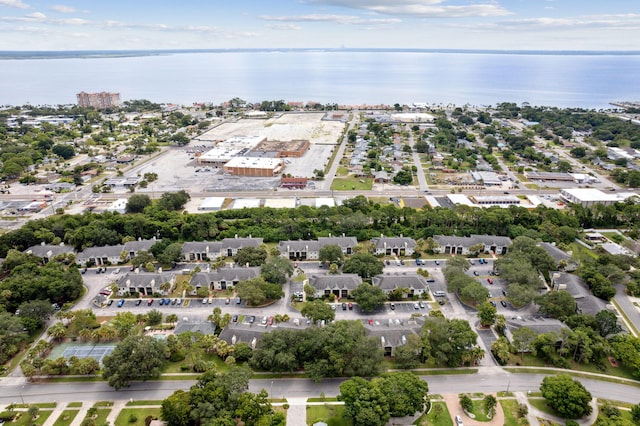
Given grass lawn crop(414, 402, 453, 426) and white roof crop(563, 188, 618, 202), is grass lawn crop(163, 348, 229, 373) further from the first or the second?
white roof crop(563, 188, 618, 202)

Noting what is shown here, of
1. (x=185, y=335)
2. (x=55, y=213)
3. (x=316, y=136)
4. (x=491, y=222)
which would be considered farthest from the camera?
(x=316, y=136)

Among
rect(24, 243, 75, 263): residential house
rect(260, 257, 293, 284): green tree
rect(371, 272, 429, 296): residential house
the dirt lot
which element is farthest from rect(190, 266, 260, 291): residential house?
the dirt lot

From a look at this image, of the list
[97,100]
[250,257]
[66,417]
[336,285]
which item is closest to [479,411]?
[336,285]

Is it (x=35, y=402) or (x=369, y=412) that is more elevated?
(x=369, y=412)

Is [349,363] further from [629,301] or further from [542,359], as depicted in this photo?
[629,301]

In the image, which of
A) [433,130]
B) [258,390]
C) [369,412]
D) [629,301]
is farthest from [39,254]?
[433,130]

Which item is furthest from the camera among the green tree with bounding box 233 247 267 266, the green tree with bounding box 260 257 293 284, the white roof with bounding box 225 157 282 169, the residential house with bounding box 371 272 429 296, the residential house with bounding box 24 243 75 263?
the white roof with bounding box 225 157 282 169

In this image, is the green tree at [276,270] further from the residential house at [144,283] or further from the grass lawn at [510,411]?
the grass lawn at [510,411]
